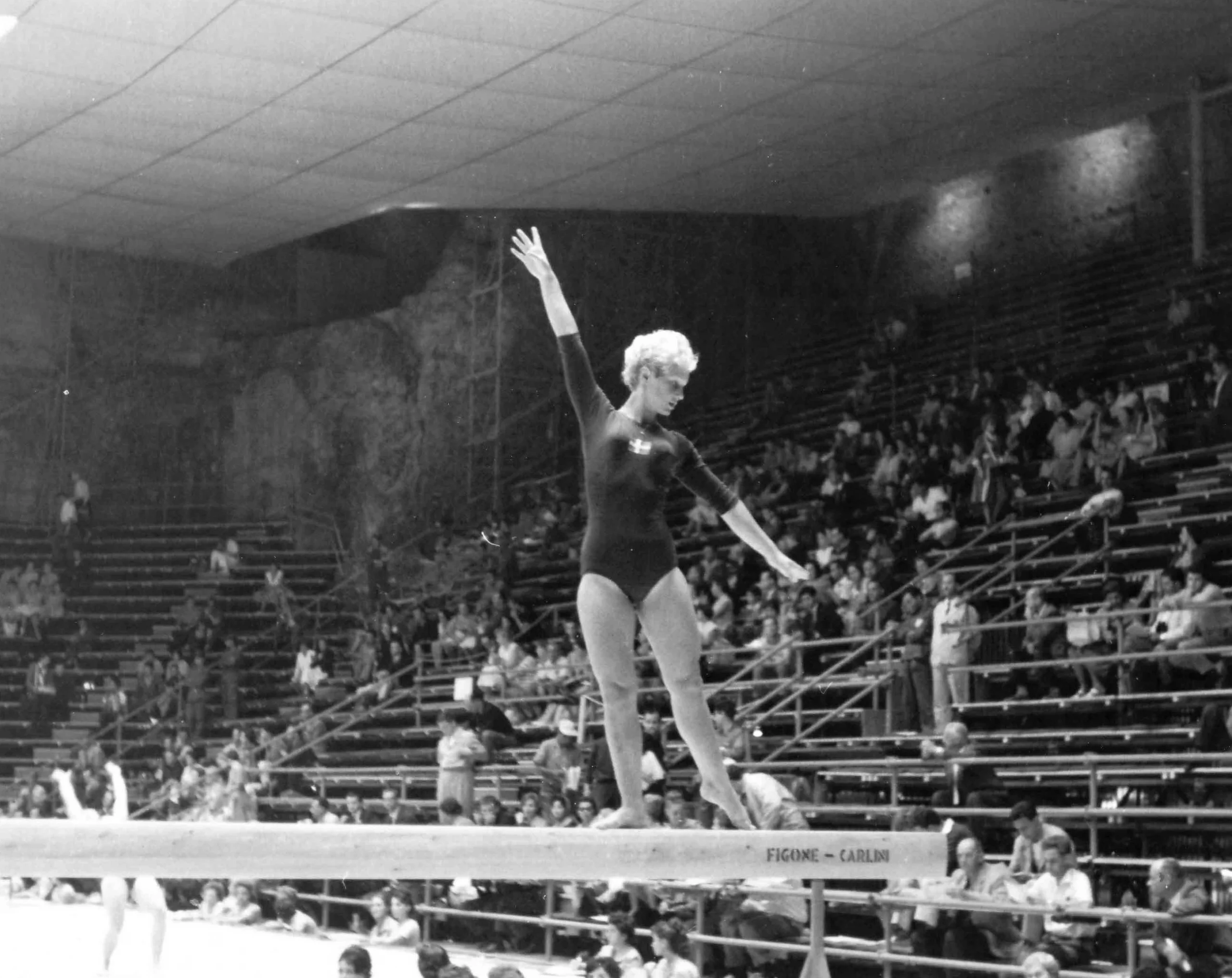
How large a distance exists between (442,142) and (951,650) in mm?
9939

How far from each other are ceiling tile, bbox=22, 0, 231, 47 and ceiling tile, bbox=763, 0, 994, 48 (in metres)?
5.33

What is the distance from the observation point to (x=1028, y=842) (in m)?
9.65

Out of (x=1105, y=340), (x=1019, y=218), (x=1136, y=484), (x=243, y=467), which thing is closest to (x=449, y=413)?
(x=243, y=467)

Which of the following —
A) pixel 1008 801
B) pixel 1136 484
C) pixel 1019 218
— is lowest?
pixel 1008 801

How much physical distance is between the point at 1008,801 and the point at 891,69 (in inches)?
376

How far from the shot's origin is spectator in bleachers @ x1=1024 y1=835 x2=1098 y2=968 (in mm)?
9055

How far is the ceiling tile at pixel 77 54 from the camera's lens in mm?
16734

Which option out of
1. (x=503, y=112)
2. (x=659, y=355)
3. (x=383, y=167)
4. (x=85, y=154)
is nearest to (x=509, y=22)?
(x=503, y=112)

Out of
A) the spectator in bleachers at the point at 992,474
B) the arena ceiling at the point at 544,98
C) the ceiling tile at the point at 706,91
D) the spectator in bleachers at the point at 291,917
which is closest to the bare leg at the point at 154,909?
the spectator in bleachers at the point at 291,917

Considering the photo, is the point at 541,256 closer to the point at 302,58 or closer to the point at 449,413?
the point at 302,58

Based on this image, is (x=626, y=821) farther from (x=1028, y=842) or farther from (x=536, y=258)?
(x=1028, y=842)

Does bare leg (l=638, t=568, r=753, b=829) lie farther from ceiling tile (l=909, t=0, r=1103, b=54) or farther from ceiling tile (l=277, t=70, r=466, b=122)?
ceiling tile (l=277, t=70, r=466, b=122)

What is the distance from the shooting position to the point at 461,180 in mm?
22031

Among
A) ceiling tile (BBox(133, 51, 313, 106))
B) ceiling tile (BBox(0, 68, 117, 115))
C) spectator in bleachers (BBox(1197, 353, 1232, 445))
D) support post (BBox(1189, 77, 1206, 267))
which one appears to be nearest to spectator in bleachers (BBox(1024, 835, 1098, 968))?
spectator in bleachers (BBox(1197, 353, 1232, 445))
